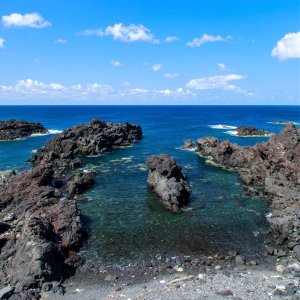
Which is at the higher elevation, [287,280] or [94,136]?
[94,136]

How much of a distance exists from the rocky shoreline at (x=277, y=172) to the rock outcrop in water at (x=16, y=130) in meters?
64.8

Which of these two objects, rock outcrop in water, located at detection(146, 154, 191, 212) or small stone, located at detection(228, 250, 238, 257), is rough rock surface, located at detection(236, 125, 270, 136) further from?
small stone, located at detection(228, 250, 238, 257)

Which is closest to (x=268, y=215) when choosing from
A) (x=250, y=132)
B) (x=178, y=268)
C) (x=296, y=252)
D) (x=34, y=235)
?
(x=296, y=252)

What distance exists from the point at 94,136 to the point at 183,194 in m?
45.0

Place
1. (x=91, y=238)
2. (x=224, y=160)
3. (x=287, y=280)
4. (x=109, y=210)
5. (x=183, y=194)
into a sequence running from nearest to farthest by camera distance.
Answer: (x=287, y=280) < (x=91, y=238) < (x=109, y=210) < (x=183, y=194) < (x=224, y=160)

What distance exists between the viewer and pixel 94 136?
A: 285ft

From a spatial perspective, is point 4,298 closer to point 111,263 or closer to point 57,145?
point 111,263

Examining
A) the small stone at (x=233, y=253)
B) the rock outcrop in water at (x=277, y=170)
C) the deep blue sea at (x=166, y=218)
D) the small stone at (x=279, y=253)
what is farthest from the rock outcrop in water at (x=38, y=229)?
the rock outcrop in water at (x=277, y=170)

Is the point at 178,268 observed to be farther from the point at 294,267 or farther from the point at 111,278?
the point at 294,267

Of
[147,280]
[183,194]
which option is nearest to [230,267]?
[147,280]

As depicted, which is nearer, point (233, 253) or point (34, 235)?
point (34, 235)

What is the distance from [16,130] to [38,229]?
88.4 metres

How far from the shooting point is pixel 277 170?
55.7 metres

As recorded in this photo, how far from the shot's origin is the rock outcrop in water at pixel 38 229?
2747 cm
